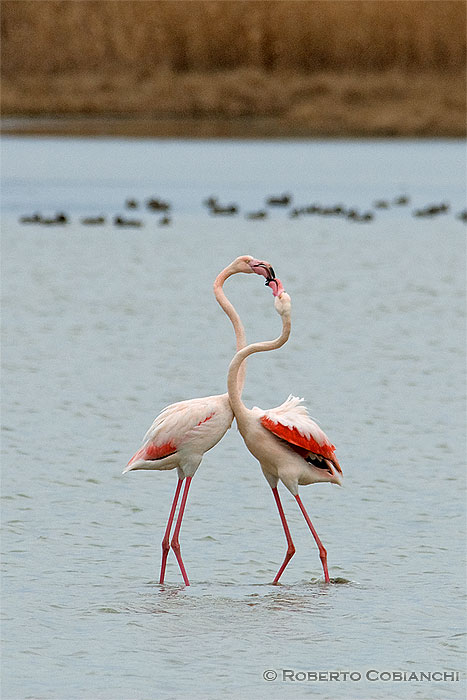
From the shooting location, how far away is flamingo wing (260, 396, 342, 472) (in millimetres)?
8289

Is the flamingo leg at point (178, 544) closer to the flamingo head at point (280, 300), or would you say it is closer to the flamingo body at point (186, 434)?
Answer: the flamingo body at point (186, 434)

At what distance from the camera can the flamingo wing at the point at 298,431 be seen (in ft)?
27.2

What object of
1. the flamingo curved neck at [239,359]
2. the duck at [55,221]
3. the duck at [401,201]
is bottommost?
the duck at [401,201]

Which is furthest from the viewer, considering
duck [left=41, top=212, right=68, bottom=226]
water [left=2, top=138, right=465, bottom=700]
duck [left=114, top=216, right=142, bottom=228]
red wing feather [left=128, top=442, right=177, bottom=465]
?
duck [left=41, top=212, right=68, bottom=226]

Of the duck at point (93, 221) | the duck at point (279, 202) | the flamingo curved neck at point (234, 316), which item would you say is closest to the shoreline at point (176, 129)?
the duck at point (279, 202)

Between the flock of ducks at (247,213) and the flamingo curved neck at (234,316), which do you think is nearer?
the flamingo curved neck at (234,316)

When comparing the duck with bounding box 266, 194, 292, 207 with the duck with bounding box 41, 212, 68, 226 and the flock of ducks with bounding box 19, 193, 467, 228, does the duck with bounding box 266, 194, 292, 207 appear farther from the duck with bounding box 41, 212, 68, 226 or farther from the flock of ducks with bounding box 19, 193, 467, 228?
the duck with bounding box 41, 212, 68, 226

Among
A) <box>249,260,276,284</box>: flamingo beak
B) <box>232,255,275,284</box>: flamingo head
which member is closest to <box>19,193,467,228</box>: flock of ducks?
<box>232,255,275,284</box>: flamingo head

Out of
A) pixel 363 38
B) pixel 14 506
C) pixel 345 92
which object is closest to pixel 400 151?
pixel 345 92

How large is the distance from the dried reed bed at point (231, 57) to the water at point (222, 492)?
195ft

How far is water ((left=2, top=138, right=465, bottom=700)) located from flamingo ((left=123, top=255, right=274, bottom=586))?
68 centimetres

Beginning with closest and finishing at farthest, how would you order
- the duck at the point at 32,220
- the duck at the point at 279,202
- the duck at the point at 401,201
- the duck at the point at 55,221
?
the duck at the point at 55,221 → the duck at the point at 32,220 → the duck at the point at 279,202 → the duck at the point at 401,201

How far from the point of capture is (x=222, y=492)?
414 inches

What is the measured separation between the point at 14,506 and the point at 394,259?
19.1 meters
